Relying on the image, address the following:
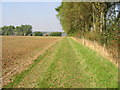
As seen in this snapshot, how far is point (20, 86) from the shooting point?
5.83 meters

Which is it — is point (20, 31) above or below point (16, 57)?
above

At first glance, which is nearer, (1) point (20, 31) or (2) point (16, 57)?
(2) point (16, 57)

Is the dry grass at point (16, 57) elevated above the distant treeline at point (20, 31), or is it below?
below

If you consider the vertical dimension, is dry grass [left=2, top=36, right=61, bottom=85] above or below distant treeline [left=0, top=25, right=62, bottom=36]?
below

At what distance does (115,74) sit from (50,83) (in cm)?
295

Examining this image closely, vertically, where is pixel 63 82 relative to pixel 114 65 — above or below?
below

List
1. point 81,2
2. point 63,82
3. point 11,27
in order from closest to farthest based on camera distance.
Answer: point 63,82 → point 81,2 → point 11,27

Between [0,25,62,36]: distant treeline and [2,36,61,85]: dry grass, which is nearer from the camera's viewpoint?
[2,36,61,85]: dry grass

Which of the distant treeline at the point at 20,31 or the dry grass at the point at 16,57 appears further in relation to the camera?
the distant treeline at the point at 20,31

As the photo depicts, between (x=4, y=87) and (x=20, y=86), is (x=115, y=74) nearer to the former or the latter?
(x=20, y=86)

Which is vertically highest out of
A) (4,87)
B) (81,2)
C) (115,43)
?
(81,2)

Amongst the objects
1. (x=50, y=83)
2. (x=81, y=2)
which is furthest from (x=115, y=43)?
(x=81, y=2)

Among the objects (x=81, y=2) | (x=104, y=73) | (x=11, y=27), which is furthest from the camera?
(x=11, y=27)

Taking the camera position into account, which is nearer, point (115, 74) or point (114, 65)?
point (115, 74)
